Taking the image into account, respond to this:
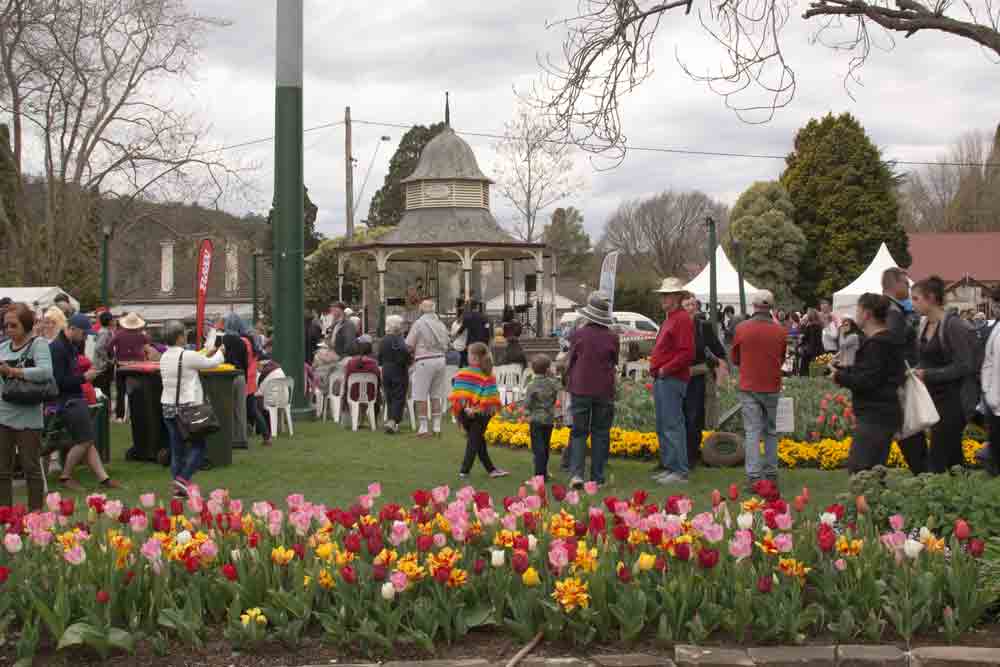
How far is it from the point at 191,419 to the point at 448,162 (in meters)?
27.2

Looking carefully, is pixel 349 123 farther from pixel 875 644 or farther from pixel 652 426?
pixel 875 644

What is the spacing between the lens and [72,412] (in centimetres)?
995

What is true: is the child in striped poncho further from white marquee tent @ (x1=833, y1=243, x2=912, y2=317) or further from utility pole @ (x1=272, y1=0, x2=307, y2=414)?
white marquee tent @ (x1=833, y1=243, x2=912, y2=317)

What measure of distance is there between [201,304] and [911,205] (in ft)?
241

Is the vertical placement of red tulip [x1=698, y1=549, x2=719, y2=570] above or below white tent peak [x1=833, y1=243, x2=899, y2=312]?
below

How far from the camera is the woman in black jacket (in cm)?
758

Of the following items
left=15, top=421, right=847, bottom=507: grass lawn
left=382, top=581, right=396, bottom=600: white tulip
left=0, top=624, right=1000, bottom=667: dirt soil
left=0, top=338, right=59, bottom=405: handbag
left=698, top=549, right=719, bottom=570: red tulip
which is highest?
left=0, top=338, right=59, bottom=405: handbag

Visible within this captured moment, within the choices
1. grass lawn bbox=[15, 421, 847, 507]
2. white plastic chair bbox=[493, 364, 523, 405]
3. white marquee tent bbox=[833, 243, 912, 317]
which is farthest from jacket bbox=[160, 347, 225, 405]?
white marquee tent bbox=[833, 243, 912, 317]

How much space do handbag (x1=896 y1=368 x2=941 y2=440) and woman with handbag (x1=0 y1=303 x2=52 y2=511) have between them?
19.7 feet

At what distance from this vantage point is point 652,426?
504 inches

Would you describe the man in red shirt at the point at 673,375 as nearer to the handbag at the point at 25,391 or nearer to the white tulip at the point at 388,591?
the handbag at the point at 25,391

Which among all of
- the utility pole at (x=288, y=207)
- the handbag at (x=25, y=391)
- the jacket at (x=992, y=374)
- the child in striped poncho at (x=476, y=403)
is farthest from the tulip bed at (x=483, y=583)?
the utility pole at (x=288, y=207)

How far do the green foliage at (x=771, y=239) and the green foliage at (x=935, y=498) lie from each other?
46.3m

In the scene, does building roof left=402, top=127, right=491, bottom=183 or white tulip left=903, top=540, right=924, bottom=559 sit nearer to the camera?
white tulip left=903, top=540, right=924, bottom=559
